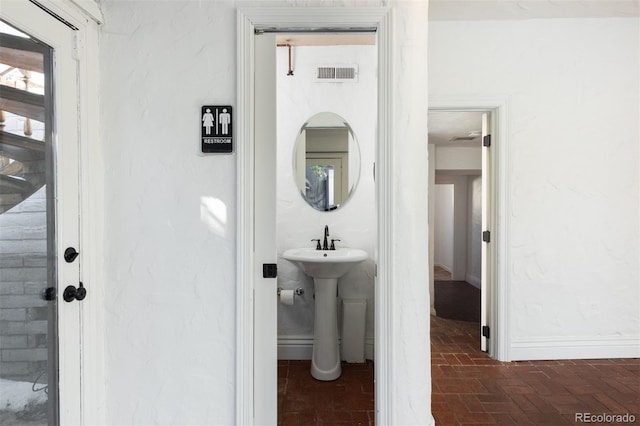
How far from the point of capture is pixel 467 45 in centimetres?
266

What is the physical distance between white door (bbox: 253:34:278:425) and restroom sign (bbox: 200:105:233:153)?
12 centimetres

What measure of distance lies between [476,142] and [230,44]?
14.8 feet

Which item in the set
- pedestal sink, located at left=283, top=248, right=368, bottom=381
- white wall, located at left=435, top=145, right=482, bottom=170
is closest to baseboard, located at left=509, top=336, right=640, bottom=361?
pedestal sink, located at left=283, top=248, right=368, bottom=381

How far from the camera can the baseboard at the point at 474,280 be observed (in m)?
6.04

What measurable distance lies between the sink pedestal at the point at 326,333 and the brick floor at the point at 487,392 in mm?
78

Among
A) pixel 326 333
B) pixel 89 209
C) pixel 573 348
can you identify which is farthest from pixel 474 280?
pixel 89 209

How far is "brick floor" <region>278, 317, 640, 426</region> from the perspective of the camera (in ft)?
6.55

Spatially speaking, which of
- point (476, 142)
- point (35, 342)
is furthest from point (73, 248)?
point (476, 142)

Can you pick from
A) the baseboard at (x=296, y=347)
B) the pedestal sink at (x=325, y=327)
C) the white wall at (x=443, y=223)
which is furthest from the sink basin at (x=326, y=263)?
the white wall at (x=443, y=223)

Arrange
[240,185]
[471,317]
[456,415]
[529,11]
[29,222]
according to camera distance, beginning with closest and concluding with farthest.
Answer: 1. [29,222]
2. [240,185]
3. [456,415]
4. [529,11]
5. [471,317]

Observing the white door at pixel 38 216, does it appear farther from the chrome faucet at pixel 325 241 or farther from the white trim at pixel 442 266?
the white trim at pixel 442 266

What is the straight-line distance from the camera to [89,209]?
1.46m

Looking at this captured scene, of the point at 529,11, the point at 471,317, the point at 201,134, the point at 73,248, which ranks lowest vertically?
the point at 471,317

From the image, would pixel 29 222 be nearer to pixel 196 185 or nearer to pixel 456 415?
pixel 196 185
